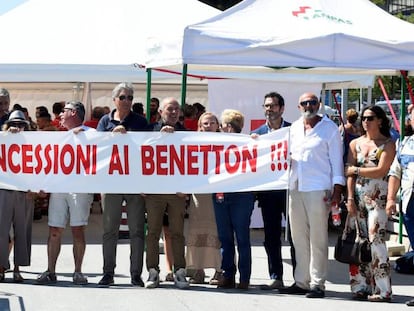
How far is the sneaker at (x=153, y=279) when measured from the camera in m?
9.45

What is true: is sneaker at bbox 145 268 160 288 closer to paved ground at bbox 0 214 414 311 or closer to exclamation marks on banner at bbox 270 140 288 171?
paved ground at bbox 0 214 414 311

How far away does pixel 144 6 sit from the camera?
16250mm

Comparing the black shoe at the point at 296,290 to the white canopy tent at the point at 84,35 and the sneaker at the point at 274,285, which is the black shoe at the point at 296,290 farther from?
the white canopy tent at the point at 84,35

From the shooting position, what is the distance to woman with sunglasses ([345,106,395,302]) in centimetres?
895

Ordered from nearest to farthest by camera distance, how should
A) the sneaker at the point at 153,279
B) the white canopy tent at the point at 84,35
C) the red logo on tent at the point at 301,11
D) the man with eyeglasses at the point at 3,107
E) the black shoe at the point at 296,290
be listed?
the black shoe at the point at 296,290 < the sneaker at the point at 153,279 < the man with eyeglasses at the point at 3,107 < the red logo on tent at the point at 301,11 < the white canopy tent at the point at 84,35

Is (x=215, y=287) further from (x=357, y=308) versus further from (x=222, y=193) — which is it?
(x=357, y=308)

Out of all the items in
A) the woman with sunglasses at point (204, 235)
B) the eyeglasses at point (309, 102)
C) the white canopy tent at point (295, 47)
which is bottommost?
the woman with sunglasses at point (204, 235)

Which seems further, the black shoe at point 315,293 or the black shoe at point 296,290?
the black shoe at point 296,290

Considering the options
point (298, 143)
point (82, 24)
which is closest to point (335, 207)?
point (298, 143)

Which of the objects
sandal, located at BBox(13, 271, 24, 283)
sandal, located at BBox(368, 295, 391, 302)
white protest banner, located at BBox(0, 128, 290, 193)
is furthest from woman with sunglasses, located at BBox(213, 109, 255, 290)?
sandal, located at BBox(13, 271, 24, 283)

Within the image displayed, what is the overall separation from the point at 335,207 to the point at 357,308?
3.32ft

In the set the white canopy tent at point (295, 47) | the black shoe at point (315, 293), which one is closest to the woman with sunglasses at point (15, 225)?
the white canopy tent at point (295, 47)

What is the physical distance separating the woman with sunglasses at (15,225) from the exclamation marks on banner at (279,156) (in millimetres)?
2495

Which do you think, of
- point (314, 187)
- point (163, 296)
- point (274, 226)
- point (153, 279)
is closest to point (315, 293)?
point (274, 226)
